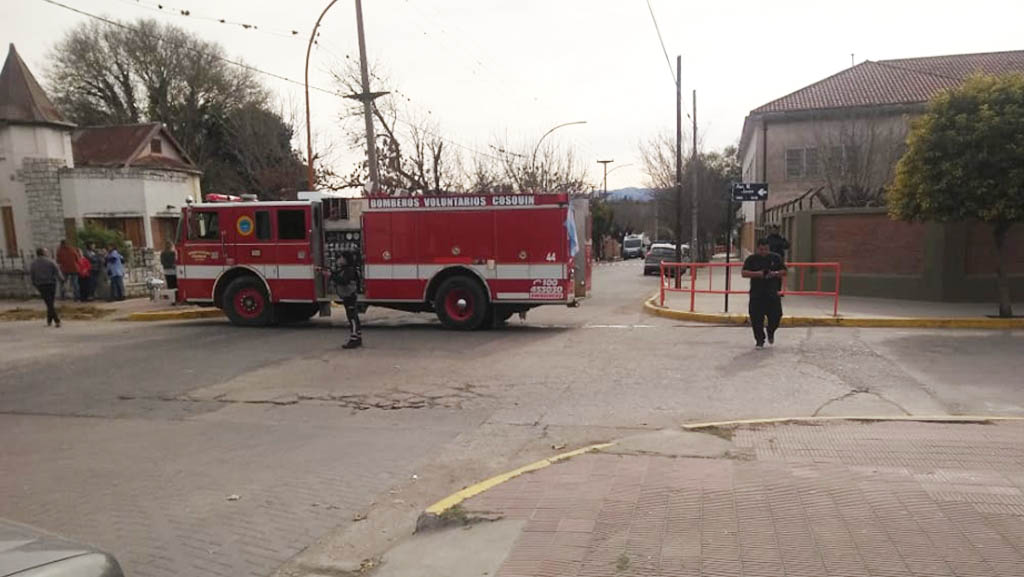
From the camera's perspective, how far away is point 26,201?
2200cm

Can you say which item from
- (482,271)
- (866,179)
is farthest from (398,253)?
(866,179)

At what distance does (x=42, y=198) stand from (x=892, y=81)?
36.0 m

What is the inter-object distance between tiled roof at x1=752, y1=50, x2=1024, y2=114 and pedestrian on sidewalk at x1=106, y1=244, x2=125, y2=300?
28.5 metres

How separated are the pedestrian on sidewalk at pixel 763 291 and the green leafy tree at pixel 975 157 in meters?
4.07

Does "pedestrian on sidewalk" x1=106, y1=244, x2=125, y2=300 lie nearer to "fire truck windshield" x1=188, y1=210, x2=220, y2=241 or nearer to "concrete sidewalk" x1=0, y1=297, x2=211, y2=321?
"concrete sidewalk" x1=0, y1=297, x2=211, y2=321

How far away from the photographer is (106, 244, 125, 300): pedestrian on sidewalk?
1883cm

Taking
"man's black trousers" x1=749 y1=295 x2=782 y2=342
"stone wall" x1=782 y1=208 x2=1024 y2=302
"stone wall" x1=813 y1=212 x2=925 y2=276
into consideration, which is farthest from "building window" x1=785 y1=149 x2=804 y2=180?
"man's black trousers" x1=749 y1=295 x2=782 y2=342

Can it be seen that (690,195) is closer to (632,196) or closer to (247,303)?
(247,303)

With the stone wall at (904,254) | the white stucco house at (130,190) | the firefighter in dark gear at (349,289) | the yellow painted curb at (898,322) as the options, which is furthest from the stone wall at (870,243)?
the white stucco house at (130,190)

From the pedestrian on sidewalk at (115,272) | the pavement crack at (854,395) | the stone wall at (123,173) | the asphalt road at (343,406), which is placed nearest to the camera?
the asphalt road at (343,406)

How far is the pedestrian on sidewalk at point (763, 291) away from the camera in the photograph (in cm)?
1010

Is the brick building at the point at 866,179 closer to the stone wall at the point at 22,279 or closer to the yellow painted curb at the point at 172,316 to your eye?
the yellow painted curb at the point at 172,316

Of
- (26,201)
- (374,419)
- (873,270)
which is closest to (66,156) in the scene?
(26,201)

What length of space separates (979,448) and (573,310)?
11.8 metres
